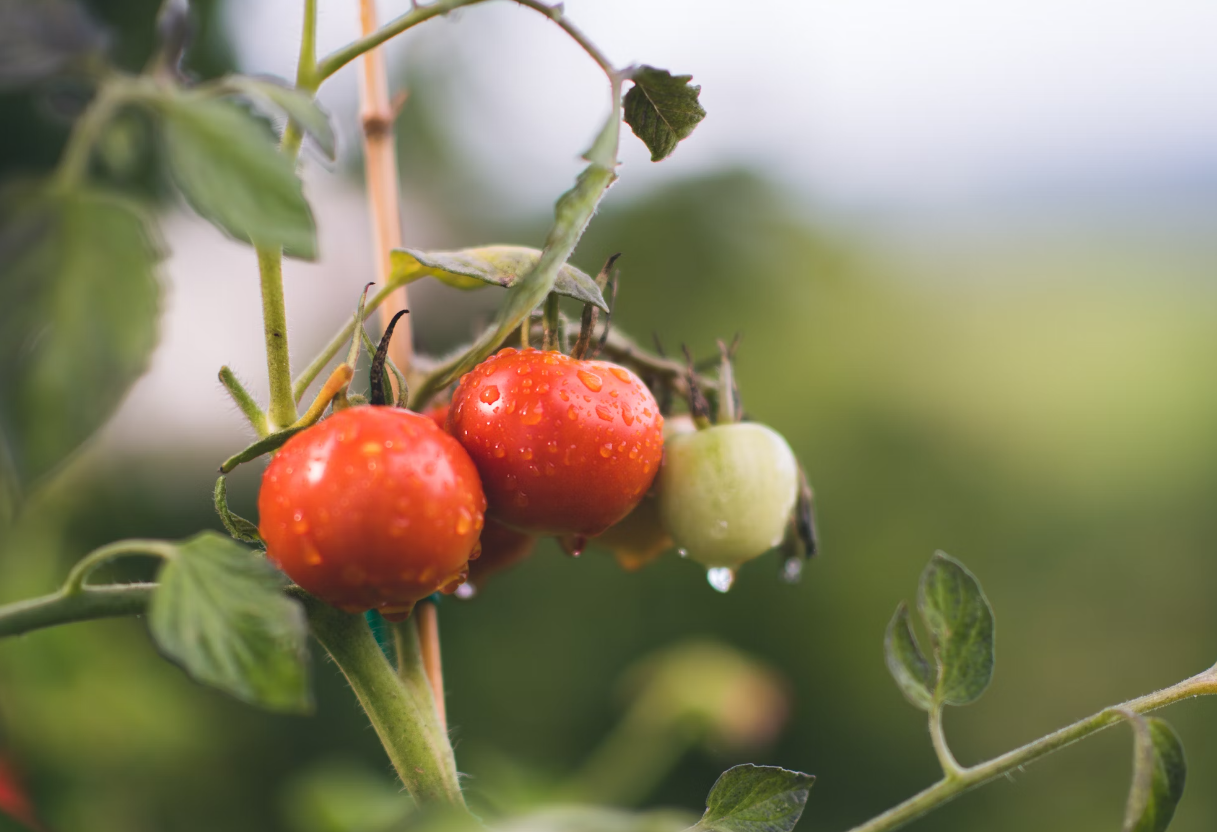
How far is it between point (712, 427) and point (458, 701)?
1.11 m

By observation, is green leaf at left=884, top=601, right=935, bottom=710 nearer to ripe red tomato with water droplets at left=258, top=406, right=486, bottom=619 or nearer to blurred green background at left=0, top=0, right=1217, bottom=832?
ripe red tomato with water droplets at left=258, top=406, right=486, bottom=619

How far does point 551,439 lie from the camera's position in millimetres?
300

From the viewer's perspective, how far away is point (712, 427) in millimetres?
Answer: 377

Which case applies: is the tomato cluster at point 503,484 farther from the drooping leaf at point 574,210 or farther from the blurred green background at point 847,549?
the blurred green background at point 847,549

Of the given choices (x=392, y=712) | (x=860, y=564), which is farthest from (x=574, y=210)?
(x=860, y=564)

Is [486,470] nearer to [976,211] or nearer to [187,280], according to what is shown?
[187,280]

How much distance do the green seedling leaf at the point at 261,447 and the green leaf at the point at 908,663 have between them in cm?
21

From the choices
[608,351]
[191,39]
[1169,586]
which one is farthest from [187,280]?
[1169,586]

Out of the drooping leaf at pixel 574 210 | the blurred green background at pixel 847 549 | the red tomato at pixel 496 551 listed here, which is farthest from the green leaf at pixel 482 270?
the blurred green background at pixel 847 549

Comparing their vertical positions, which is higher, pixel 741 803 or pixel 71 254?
pixel 71 254

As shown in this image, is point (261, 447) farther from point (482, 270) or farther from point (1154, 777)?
point (1154, 777)

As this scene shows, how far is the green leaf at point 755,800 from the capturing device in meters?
0.30

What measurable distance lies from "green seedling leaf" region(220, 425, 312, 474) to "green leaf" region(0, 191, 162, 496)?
89 millimetres

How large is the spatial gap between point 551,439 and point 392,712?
10cm
